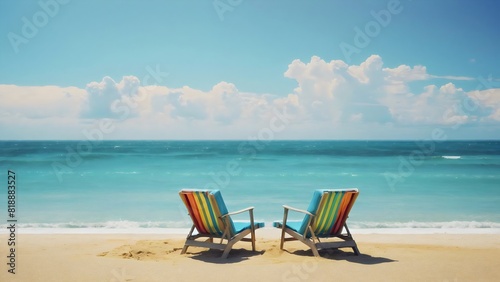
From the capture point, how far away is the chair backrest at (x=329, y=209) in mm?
5770

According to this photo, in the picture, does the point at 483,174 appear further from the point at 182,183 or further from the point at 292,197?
the point at 182,183

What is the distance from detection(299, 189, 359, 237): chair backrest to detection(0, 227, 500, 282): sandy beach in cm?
39

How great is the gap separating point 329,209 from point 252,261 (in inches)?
47.9

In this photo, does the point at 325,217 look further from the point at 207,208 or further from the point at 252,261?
the point at 207,208

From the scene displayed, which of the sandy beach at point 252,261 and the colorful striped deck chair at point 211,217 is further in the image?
the colorful striped deck chair at point 211,217

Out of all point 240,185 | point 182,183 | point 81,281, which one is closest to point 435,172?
point 240,185

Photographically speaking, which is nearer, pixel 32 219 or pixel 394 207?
pixel 32 219

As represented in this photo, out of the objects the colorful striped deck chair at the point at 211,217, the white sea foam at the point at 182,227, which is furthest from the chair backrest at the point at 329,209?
the white sea foam at the point at 182,227

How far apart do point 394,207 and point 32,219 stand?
399 inches

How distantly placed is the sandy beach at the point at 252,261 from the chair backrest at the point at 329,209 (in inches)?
15.2

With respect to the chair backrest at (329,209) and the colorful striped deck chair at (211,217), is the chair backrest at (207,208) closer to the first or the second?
the colorful striped deck chair at (211,217)

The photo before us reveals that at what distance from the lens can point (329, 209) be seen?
5.86 metres

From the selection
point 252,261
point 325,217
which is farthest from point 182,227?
point 325,217

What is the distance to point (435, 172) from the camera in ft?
83.6
